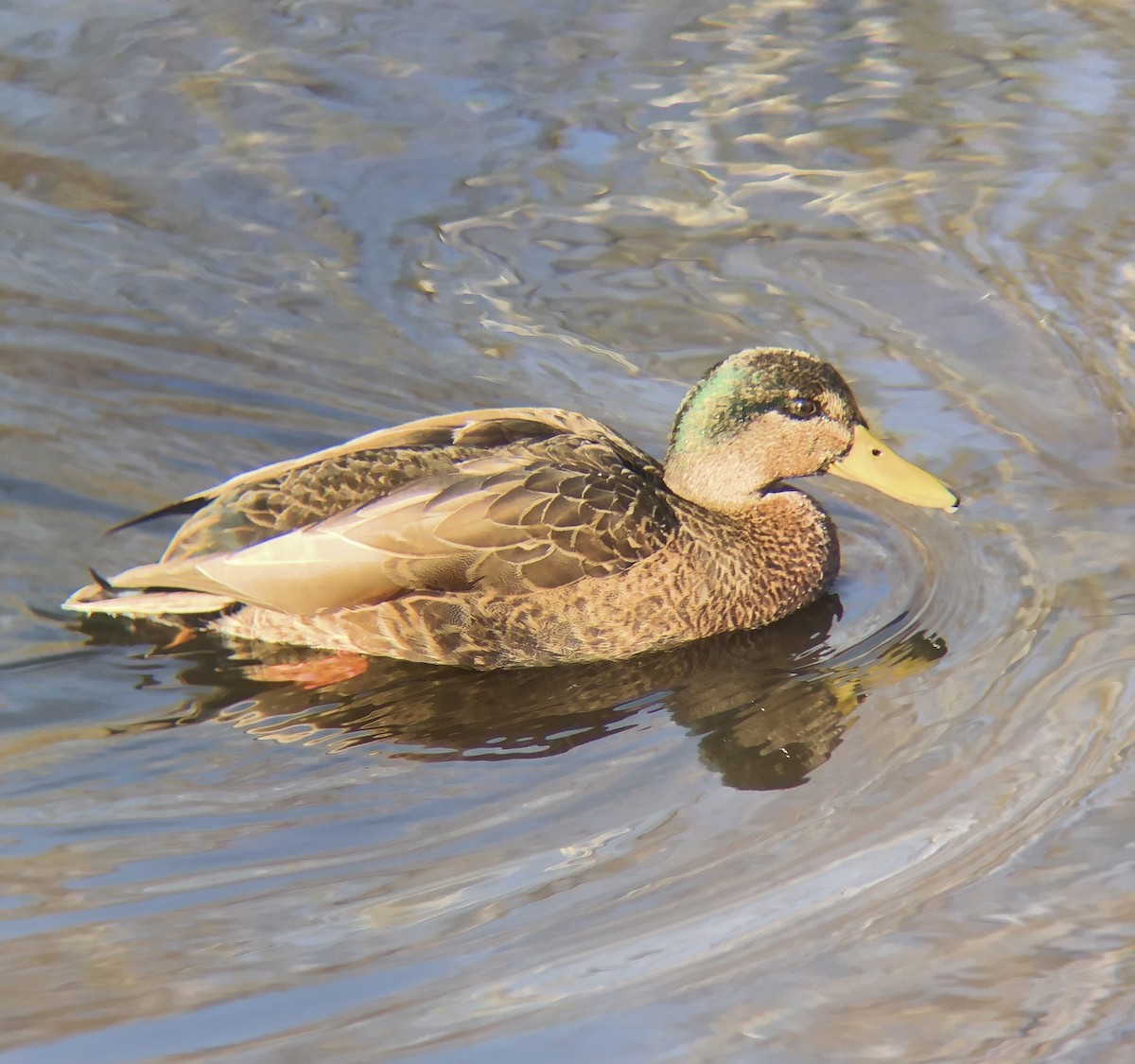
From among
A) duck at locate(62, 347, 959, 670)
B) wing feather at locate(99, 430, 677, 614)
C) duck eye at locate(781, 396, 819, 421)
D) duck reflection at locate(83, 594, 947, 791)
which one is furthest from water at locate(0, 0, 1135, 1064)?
duck eye at locate(781, 396, 819, 421)

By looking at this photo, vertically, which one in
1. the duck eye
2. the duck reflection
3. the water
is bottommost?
the duck reflection

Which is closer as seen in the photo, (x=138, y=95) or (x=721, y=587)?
(x=721, y=587)

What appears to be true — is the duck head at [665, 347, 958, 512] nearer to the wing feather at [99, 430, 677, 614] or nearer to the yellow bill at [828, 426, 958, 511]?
the yellow bill at [828, 426, 958, 511]

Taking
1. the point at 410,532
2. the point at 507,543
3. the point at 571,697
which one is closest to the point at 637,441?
the point at 507,543

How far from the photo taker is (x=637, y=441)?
707 cm

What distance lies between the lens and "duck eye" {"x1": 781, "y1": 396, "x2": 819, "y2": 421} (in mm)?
6168

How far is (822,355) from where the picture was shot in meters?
7.45

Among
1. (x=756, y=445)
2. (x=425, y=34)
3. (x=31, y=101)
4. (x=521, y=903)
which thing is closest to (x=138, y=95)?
(x=31, y=101)

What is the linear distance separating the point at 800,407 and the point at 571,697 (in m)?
1.33

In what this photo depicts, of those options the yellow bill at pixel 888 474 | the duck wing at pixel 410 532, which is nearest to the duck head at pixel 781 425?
the yellow bill at pixel 888 474

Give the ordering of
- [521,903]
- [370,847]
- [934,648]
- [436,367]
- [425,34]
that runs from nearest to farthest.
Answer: [521,903] < [370,847] < [934,648] < [436,367] < [425,34]

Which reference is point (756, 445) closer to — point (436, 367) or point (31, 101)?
point (436, 367)

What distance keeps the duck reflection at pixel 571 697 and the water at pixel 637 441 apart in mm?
21

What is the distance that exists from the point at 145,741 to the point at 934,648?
2.49 m
